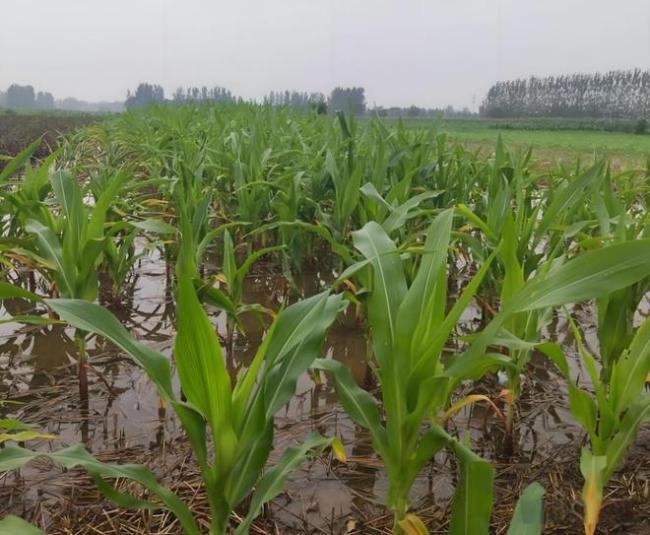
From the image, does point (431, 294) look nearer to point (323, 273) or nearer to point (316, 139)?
point (323, 273)

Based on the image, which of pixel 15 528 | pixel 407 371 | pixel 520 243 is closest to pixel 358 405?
pixel 407 371

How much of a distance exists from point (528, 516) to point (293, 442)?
901mm

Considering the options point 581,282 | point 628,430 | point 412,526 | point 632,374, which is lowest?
point 412,526

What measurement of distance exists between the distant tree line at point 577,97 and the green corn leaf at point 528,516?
43879 millimetres

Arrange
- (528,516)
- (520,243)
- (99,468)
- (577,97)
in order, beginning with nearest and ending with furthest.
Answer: (528,516) → (99,468) → (520,243) → (577,97)

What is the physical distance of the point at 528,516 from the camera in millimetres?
801

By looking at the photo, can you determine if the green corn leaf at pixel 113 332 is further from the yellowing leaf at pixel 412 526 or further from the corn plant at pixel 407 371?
the yellowing leaf at pixel 412 526

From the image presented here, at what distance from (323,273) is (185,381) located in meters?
2.31

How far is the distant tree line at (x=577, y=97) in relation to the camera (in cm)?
4519

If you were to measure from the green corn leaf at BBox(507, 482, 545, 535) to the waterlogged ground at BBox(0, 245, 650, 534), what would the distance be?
47 centimetres

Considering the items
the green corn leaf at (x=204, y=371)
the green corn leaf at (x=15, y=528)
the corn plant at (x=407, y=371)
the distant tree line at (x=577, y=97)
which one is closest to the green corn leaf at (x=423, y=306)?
the corn plant at (x=407, y=371)

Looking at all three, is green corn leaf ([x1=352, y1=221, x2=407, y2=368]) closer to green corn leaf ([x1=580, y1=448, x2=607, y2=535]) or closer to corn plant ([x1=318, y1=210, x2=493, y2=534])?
corn plant ([x1=318, y1=210, x2=493, y2=534])

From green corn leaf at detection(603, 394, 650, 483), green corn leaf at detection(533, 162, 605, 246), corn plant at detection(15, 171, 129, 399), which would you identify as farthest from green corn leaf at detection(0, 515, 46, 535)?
green corn leaf at detection(533, 162, 605, 246)

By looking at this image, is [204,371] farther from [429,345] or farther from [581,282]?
[581,282]
